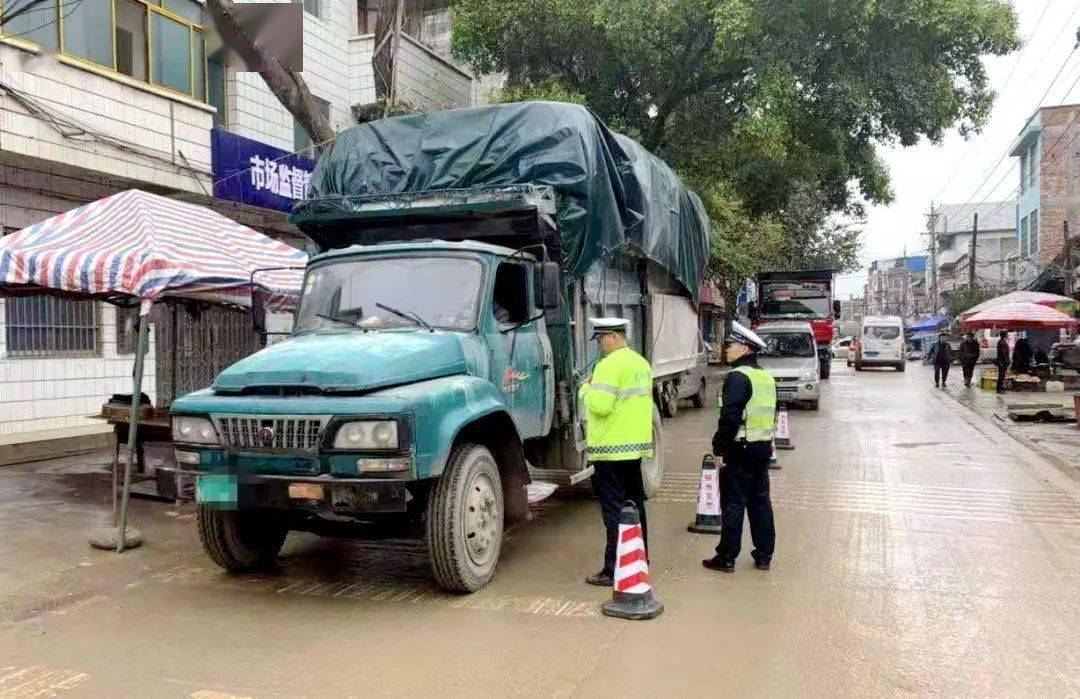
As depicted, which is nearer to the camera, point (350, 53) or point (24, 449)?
point (24, 449)

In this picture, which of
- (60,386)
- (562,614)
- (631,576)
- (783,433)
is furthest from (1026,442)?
(60,386)

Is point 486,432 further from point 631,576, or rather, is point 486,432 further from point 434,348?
point 631,576

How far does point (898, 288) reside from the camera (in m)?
115

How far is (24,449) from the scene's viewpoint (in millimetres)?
10844

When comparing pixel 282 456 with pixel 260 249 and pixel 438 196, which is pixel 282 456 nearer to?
pixel 438 196

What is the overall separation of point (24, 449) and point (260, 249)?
4.60 meters

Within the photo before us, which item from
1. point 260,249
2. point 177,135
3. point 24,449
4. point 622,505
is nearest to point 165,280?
point 260,249

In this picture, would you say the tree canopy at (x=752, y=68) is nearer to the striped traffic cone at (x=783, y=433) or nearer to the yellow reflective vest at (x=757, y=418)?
the striped traffic cone at (x=783, y=433)

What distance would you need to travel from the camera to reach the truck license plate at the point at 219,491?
507 centimetres

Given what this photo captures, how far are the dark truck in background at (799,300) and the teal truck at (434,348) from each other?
21.5 metres

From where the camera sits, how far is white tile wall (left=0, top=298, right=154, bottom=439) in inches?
449

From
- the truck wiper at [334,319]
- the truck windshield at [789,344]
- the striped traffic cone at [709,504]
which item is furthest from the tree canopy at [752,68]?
the truck wiper at [334,319]

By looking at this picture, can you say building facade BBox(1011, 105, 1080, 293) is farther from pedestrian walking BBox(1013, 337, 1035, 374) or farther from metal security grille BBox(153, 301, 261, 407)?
metal security grille BBox(153, 301, 261, 407)

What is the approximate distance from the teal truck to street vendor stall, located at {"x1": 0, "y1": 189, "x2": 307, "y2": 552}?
3.71 ft
